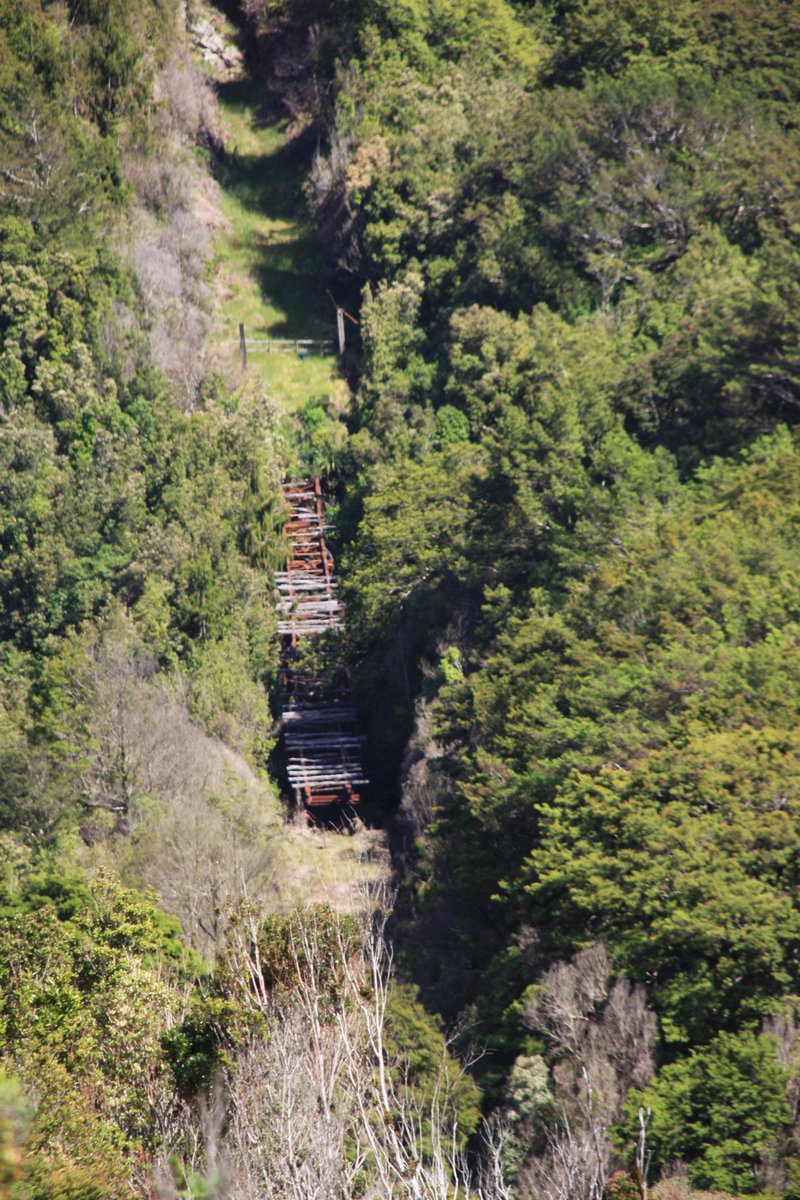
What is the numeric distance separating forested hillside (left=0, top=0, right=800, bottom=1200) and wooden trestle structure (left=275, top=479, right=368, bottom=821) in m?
1.00

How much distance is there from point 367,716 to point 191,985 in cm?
2869

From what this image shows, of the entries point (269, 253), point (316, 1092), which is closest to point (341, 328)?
point (269, 253)

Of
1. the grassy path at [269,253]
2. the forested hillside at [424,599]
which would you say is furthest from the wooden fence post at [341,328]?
the forested hillside at [424,599]

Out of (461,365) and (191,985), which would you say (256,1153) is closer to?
(191,985)

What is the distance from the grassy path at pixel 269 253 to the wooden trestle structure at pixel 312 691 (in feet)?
Answer: 23.7

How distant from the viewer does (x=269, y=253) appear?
76.1 meters

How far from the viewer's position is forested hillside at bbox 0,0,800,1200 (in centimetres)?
2455

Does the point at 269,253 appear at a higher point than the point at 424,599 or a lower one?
higher

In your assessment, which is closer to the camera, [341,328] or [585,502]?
[585,502]

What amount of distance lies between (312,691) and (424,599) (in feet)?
19.7

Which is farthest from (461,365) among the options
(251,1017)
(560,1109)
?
(251,1017)

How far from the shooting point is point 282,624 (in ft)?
192

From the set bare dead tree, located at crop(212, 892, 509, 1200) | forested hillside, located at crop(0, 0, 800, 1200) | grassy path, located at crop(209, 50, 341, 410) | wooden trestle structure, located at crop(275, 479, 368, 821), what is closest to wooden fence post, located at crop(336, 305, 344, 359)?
grassy path, located at crop(209, 50, 341, 410)

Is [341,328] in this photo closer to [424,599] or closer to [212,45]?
[424,599]
